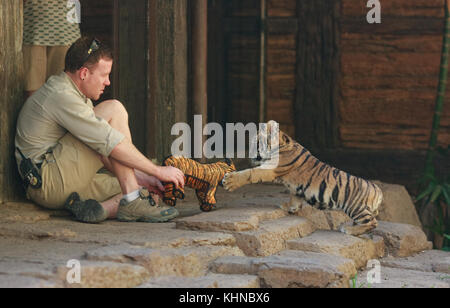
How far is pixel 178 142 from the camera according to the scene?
265 inches

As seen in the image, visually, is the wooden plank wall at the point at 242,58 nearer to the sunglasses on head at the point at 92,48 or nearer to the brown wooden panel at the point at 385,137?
the brown wooden panel at the point at 385,137

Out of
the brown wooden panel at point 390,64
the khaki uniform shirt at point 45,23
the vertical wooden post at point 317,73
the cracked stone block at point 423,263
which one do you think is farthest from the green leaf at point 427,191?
the khaki uniform shirt at point 45,23

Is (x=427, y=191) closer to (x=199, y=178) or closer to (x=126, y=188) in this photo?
(x=199, y=178)

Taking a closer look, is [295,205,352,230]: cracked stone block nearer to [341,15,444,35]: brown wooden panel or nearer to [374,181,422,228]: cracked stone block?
[374,181,422,228]: cracked stone block

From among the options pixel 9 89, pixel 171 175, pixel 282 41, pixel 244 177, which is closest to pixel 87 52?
pixel 9 89

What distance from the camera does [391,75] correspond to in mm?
7875

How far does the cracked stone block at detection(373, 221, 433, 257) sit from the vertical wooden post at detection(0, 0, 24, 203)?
2494mm

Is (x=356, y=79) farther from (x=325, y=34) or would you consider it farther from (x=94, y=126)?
(x=94, y=126)

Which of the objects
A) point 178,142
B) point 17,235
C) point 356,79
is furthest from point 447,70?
point 17,235

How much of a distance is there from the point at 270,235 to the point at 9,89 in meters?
1.93

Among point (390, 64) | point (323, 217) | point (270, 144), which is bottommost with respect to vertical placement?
point (323, 217)

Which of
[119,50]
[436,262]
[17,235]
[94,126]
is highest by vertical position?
[119,50]

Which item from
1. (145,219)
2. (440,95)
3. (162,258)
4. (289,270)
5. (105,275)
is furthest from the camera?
(440,95)
